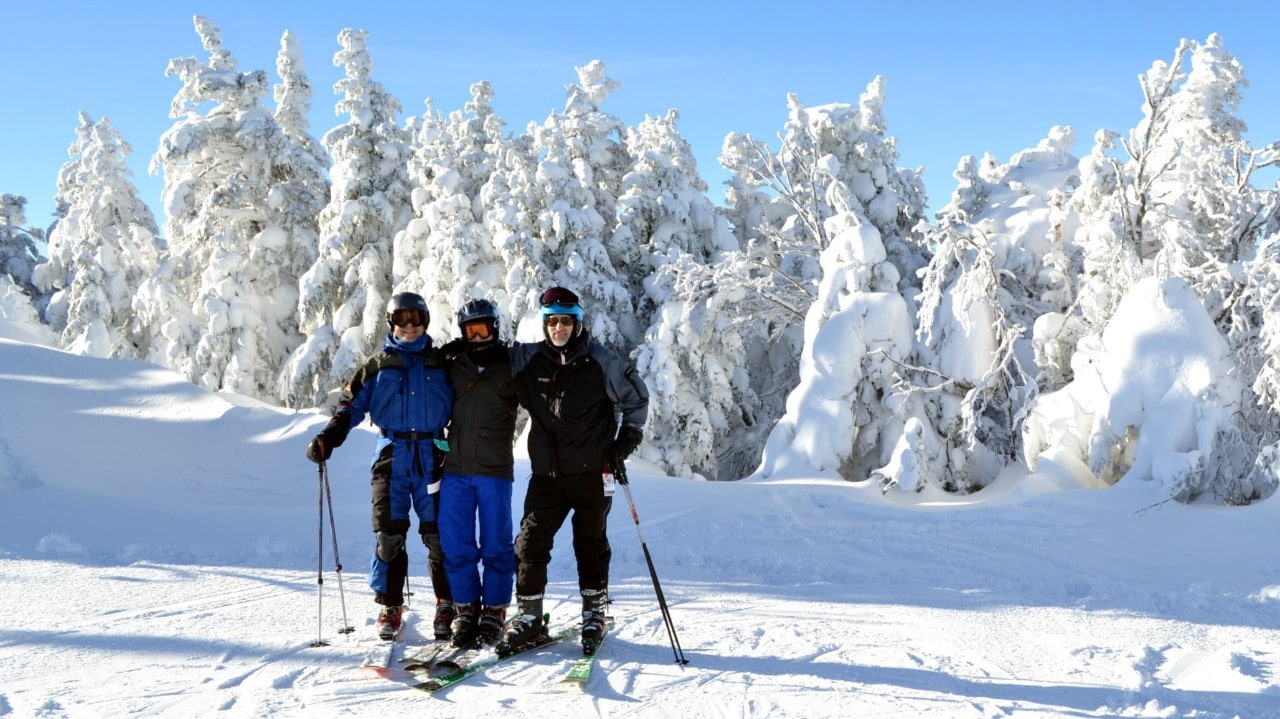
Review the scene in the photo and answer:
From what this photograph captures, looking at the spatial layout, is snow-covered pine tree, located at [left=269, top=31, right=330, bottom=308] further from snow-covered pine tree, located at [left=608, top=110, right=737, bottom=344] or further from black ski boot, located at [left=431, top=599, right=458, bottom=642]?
black ski boot, located at [left=431, top=599, right=458, bottom=642]

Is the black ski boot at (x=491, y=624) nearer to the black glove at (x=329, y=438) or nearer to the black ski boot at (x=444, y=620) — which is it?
the black ski boot at (x=444, y=620)

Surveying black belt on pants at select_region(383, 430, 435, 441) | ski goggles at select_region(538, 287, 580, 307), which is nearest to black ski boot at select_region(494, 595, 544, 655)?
black belt on pants at select_region(383, 430, 435, 441)

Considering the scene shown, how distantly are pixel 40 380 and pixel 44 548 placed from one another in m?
7.58

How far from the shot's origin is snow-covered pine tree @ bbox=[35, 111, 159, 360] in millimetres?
25141

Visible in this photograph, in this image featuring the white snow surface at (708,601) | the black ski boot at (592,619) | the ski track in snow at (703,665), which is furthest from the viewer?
the black ski boot at (592,619)

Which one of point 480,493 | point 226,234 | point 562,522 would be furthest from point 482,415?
point 226,234

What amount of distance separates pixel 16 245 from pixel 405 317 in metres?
42.2

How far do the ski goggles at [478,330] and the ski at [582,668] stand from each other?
1.83m

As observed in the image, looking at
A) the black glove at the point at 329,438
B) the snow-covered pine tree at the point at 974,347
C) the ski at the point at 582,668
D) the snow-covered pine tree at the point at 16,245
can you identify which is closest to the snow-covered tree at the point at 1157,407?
the snow-covered pine tree at the point at 974,347

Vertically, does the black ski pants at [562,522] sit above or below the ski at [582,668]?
above

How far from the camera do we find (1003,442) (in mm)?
14633

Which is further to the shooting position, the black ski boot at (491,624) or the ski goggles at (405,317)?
the ski goggles at (405,317)

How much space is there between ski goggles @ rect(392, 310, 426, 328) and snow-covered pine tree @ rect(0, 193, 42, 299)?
40.5 meters

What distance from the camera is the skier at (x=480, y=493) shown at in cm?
507
